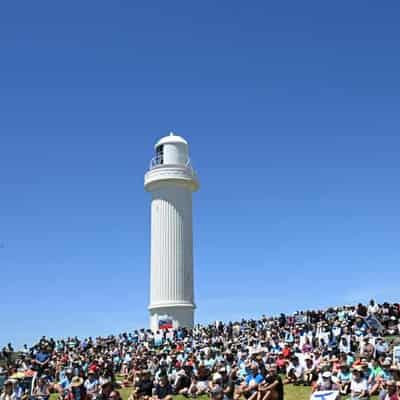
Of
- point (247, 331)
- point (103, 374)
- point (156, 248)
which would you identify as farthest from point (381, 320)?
point (156, 248)

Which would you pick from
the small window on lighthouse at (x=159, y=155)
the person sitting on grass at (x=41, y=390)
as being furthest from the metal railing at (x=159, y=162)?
the person sitting on grass at (x=41, y=390)

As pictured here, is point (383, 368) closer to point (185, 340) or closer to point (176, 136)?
point (185, 340)

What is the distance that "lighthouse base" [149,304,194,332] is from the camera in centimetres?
3525

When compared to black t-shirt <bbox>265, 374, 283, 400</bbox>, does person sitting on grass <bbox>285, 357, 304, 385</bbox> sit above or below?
above

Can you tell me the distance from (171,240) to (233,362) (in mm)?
18227

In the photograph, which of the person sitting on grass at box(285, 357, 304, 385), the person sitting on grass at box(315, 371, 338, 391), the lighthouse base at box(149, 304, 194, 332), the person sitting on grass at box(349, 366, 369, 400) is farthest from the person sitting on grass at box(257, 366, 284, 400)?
the lighthouse base at box(149, 304, 194, 332)

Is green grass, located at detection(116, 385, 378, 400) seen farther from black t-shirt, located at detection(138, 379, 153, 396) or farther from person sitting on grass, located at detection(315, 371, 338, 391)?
black t-shirt, located at detection(138, 379, 153, 396)

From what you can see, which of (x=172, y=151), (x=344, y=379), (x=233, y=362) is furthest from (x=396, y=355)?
(x=172, y=151)

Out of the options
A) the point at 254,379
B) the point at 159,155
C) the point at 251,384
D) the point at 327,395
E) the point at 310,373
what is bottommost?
the point at 327,395

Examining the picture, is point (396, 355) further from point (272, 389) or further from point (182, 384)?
point (182, 384)

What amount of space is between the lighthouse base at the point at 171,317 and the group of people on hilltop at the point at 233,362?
4.11 m

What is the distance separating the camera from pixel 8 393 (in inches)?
607

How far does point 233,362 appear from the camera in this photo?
1903cm

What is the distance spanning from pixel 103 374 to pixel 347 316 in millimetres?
10472
